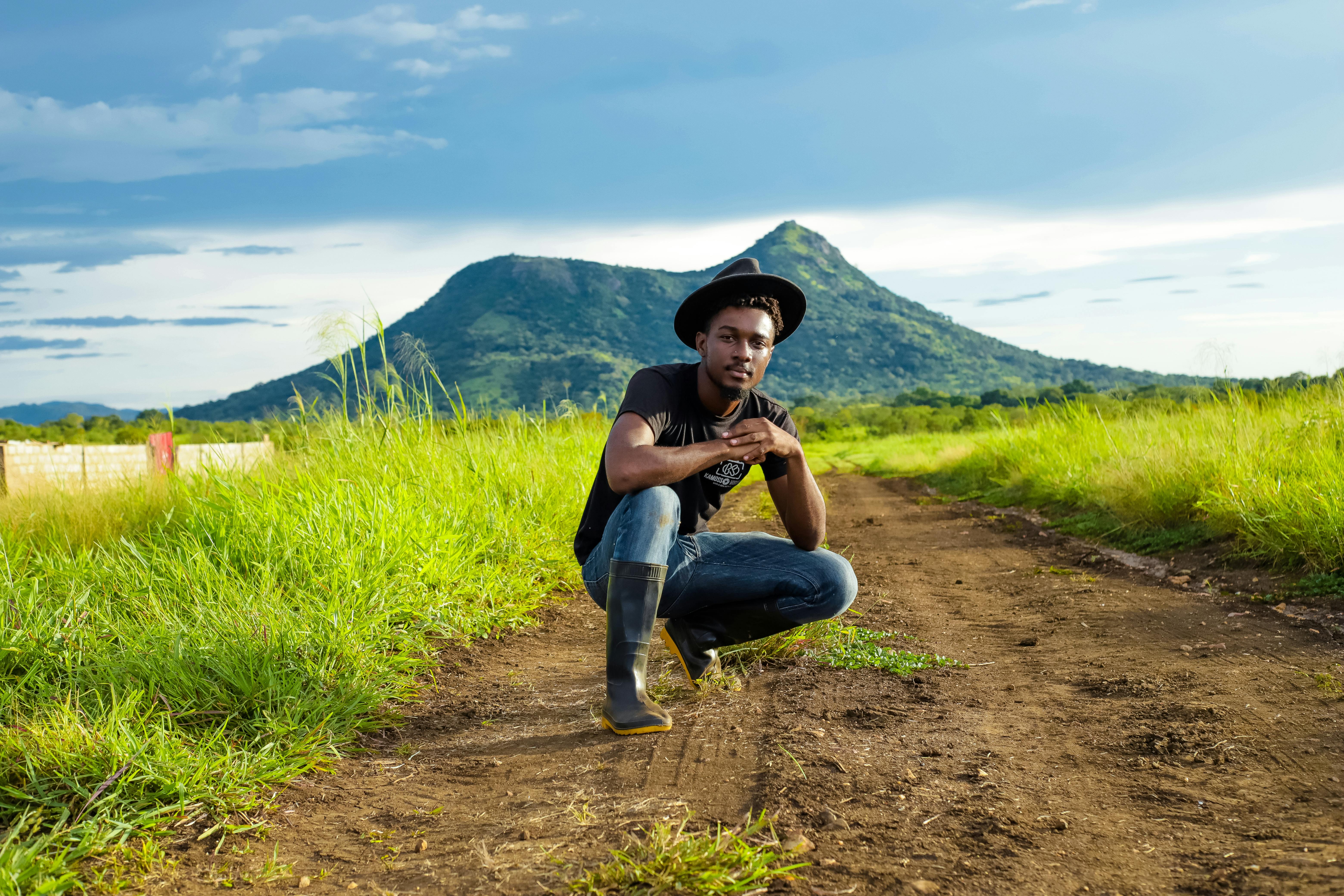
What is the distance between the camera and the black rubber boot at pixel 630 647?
2.88 metres

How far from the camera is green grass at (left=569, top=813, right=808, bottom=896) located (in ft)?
5.93

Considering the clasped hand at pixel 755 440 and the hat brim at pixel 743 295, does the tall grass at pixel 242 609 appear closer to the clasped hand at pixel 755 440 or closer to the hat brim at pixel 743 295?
the clasped hand at pixel 755 440

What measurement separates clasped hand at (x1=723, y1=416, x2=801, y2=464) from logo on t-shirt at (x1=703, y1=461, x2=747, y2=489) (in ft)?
0.67

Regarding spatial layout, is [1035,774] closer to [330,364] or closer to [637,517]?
[637,517]

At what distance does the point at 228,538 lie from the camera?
419 centimetres

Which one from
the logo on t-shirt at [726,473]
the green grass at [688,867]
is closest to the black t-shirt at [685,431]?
the logo on t-shirt at [726,473]

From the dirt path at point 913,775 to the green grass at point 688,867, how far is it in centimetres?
7

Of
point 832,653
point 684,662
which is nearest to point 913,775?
point 684,662

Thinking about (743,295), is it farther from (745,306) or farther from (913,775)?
(913,775)

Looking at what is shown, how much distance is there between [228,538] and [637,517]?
2.49 meters

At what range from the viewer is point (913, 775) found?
245 cm

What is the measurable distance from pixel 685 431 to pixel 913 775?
1.46 m

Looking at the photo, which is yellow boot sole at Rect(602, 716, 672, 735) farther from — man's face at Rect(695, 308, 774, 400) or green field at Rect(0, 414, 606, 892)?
man's face at Rect(695, 308, 774, 400)

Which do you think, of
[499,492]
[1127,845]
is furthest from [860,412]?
[1127,845]
